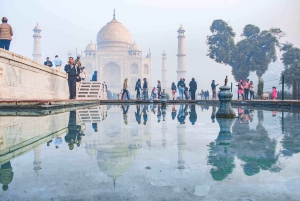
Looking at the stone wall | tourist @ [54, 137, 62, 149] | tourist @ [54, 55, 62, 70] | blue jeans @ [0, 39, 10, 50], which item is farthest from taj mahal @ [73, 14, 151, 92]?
tourist @ [54, 137, 62, 149]

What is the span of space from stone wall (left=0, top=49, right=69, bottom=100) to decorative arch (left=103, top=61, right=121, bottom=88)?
36.9 metres

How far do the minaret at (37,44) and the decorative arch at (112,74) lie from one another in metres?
10.1

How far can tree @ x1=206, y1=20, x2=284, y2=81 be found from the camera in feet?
93.5

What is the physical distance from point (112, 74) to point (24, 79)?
1586 inches

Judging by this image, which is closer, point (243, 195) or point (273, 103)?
point (243, 195)

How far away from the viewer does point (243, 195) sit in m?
1.10

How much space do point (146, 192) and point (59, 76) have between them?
1004 centimetres

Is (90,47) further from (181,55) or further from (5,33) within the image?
(5,33)

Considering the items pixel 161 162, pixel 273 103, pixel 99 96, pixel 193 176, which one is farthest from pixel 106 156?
pixel 99 96

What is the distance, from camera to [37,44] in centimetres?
4538

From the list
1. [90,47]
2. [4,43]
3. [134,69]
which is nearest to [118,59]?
[134,69]

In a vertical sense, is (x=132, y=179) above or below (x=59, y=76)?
below

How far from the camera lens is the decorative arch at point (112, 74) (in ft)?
153

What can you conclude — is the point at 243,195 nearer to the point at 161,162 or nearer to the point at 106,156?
the point at 161,162
